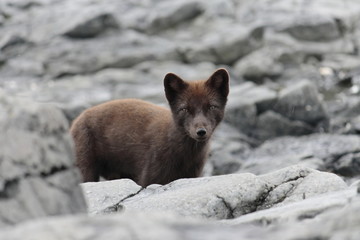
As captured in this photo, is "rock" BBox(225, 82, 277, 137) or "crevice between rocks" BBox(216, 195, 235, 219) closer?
"crevice between rocks" BBox(216, 195, 235, 219)

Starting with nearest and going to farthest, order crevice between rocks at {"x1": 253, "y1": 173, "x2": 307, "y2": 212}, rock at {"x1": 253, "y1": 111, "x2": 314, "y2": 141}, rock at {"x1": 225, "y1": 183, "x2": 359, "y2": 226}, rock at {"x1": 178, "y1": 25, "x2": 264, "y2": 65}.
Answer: rock at {"x1": 225, "y1": 183, "x2": 359, "y2": 226} → crevice between rocks at {"x1": 253, "y1": 173, "x2": 307, "y2": 212} → rock at {"x1": 253, "y1": 111, "x2": 314, "y2": 141} → rock at {"x1": 178, "y1": 25, "x2": 264, "y2": 65}

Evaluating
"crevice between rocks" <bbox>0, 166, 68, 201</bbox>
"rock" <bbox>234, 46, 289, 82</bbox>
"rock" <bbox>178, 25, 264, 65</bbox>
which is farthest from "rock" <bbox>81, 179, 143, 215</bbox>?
"rock" <bbox>178, 25, 264, 65</bbox>

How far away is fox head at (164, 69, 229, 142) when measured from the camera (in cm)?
938

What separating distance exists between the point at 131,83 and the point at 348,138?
8.01 meters

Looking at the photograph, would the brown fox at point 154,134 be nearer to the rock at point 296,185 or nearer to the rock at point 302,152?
the rock at point 296,185

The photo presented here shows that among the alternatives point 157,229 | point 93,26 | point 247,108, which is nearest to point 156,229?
point 157,229

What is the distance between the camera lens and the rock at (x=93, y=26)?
22.9m

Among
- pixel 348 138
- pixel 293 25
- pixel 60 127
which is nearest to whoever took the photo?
pixel 60 127

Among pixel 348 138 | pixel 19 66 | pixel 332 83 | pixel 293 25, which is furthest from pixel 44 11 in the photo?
pixel 348 138

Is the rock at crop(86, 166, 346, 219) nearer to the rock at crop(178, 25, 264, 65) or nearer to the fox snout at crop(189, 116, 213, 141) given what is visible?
the fox snout at crop(189, 116, 213, 141)

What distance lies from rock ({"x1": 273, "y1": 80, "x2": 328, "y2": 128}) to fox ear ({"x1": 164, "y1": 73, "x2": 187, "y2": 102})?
309 inches

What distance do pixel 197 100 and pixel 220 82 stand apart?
0.48 meters

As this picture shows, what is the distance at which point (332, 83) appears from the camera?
21.5 metres

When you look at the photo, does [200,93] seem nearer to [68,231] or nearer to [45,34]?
[68,231]
